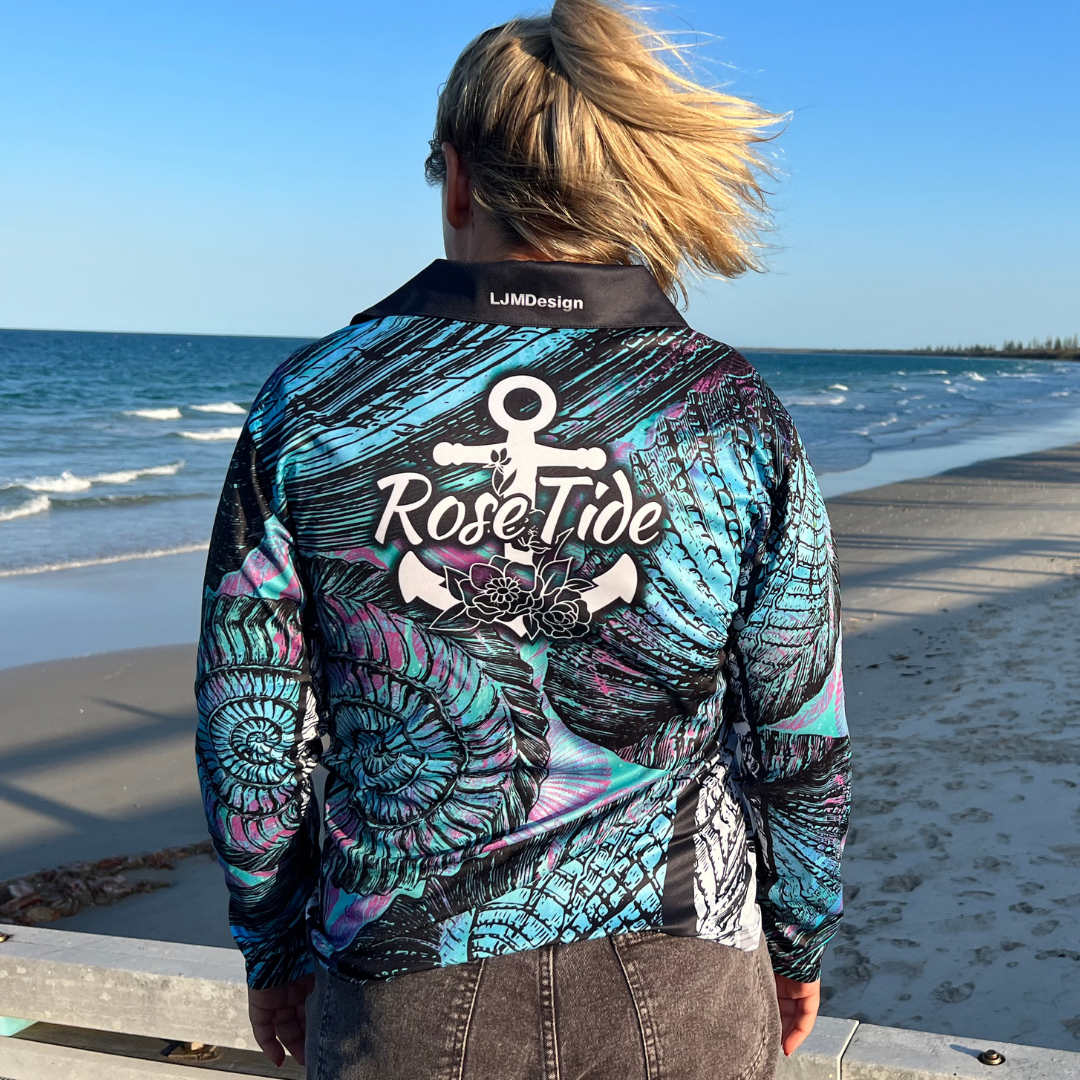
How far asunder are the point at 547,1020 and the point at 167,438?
968 inches

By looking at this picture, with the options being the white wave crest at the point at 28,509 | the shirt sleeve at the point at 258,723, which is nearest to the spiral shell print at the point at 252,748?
the shirt sleeve at the point at 258,723

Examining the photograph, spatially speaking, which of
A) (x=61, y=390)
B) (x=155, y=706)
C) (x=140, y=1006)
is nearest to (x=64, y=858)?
(x=155, y=706)

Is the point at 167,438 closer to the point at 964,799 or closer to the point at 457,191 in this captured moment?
the point at 964,799

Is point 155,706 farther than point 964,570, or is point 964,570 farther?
point 964,570

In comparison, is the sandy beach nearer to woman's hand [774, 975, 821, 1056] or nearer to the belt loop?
woman's hand [774, 975, 821, 1056]

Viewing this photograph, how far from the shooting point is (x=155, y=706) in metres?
6.38

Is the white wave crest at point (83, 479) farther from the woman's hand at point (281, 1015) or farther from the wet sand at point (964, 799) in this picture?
the woman's hand at point (281, 1015)

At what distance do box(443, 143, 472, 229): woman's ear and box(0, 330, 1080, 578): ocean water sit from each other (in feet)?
32.7

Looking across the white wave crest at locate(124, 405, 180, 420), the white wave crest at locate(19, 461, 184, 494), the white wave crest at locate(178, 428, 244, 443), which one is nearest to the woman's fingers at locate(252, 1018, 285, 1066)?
the white wave crest at locate(19, 461, 184, 494)

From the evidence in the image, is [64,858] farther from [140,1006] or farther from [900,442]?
[900,442]

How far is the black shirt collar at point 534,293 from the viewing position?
107 cm

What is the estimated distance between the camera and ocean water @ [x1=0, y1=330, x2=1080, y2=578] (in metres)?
12.5

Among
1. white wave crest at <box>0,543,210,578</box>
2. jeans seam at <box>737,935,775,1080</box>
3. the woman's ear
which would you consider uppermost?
the woman's ear

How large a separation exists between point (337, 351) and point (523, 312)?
20 centimetres
